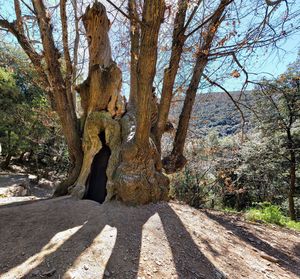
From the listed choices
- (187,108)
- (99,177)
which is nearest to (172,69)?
(187,108)

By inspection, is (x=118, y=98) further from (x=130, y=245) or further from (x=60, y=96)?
(x=130, y=245)

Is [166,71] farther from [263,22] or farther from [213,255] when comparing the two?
[213,255]

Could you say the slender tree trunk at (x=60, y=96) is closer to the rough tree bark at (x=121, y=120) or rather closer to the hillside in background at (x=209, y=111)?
the rough tree bark at (x=121, y=120)

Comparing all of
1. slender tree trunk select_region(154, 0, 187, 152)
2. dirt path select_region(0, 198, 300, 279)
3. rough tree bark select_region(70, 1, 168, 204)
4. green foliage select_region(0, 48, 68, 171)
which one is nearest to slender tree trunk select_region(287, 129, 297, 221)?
dirt path select_region(0, 198, 300, 279)

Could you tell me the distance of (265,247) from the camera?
2.61 m

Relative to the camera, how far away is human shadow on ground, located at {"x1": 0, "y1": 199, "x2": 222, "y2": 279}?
1.70 metres

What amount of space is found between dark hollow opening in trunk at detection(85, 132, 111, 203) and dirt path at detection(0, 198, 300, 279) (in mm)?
734

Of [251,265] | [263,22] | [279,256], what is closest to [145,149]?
[251,265]

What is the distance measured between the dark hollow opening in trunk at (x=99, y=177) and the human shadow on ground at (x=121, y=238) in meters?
0.73

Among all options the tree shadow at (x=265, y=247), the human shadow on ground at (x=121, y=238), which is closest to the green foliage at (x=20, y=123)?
the human shadow on ground at (x=121, y=238)

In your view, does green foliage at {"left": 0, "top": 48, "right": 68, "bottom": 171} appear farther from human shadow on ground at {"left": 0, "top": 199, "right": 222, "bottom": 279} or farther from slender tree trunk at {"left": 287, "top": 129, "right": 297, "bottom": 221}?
slender tree trunk at {"left": 287, "top": 129, "right": 297, "bottom": 221}

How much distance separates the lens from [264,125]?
9.03 metres

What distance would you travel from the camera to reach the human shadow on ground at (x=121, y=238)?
1698mm

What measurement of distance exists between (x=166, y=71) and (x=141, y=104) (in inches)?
57.6
